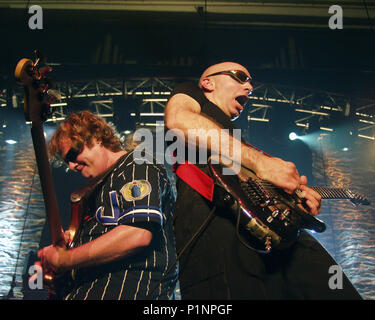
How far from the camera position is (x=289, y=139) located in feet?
23.3

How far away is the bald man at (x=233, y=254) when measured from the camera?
59.9 inches

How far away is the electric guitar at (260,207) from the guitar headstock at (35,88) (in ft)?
4.04

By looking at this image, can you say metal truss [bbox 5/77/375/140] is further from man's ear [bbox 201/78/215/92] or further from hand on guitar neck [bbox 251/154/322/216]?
hand on guitar neck [bbox 251/154/322/216]

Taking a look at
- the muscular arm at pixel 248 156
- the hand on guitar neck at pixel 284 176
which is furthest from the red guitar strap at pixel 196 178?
the hand on guitar neck at pixel 284 176

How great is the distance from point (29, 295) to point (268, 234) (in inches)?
213

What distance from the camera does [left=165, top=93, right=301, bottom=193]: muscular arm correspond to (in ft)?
5.45

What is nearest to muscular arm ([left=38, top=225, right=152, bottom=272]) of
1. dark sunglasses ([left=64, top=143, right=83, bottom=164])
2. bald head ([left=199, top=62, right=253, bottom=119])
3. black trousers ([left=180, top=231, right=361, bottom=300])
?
black trousers ([left=180, top=231, right=361, bottom=300])

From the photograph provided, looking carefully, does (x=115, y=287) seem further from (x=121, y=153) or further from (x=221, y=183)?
(x=121, y=153)

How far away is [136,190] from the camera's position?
1993 mm

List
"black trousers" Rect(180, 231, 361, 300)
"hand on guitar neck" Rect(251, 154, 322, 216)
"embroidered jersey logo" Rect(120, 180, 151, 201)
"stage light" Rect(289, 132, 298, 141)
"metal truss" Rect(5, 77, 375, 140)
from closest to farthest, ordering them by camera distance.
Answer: "black trousers" Rect(180, 231, 361, 300) → "hand on guitar neck" Rect(251, 154, 322, 216) → "embroidered jersey logo" Rect(120, 180, 151, 201) → "metal truss" Rect(5, 77, 375, 140) → "stage light" Rect(289, 132, 298, 141)

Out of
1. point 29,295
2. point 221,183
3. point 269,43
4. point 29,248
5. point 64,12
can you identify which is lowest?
point 29,295

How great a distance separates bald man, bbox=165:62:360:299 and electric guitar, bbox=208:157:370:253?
78 millimetres

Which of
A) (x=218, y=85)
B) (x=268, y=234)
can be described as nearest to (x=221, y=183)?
(x=268, y=234)

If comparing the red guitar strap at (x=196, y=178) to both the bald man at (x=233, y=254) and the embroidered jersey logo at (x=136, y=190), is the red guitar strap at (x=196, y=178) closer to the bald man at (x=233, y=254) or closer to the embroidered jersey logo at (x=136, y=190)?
the bald man at (x=233, y=254)
